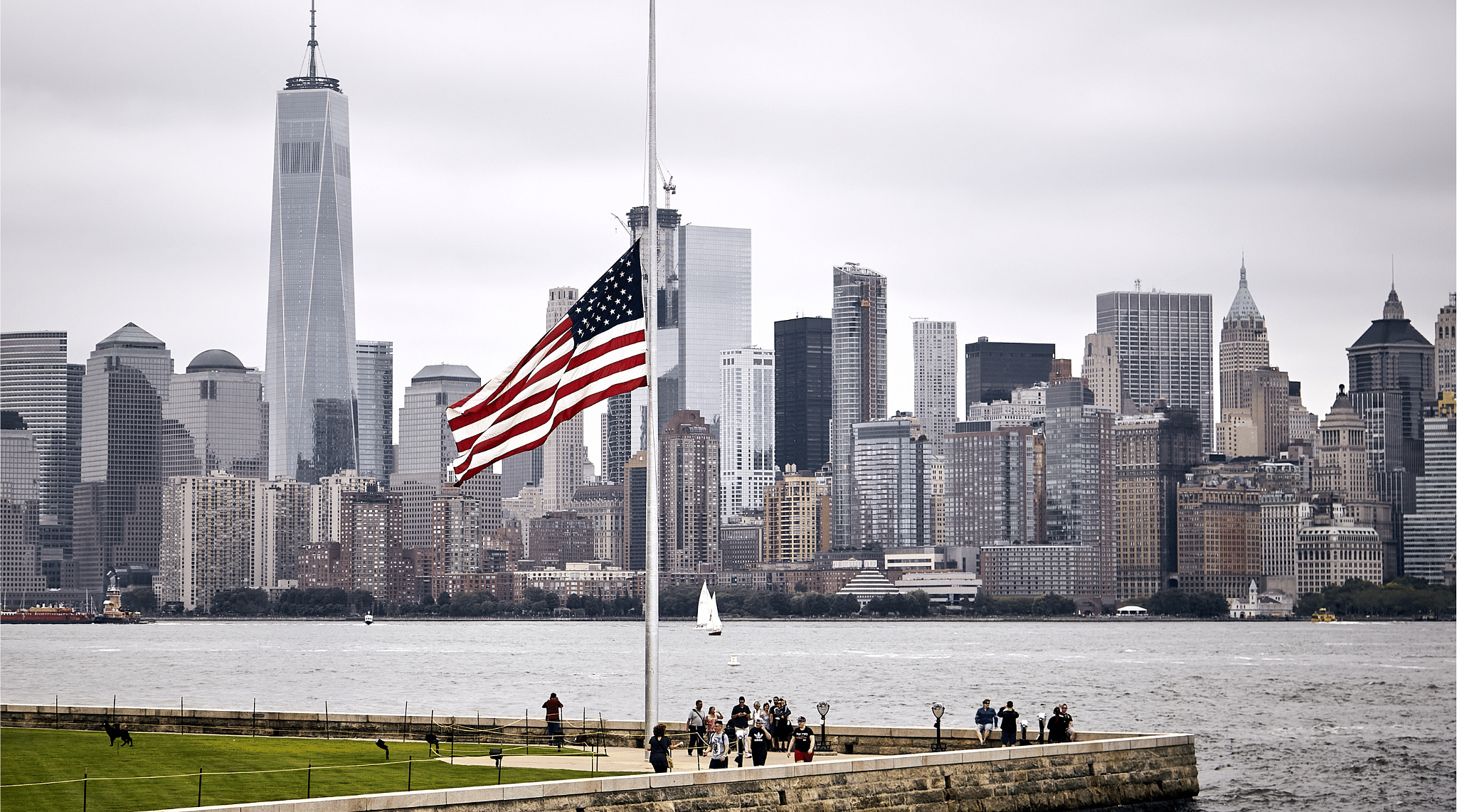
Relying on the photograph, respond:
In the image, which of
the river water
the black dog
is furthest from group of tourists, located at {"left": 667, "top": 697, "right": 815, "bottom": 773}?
the black dog

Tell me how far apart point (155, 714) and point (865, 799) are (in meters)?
25.2

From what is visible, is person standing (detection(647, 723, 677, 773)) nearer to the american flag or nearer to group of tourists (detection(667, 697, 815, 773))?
group of tourists (detection(667, 697, 815, 773))

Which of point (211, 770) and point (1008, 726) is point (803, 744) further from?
point (211, 770)

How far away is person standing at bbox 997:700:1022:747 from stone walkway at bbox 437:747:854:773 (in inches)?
148

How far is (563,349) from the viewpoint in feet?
125

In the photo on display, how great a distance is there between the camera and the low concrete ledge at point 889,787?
35031 millimetres

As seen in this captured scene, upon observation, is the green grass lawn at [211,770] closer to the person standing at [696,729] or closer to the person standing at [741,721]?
the person standing at [696,729]

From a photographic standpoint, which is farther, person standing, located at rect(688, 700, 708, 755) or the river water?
the river water

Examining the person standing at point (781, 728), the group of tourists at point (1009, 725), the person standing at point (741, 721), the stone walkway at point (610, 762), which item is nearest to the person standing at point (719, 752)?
the stone walkway at point (610, 762)

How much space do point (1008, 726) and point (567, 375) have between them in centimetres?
1459

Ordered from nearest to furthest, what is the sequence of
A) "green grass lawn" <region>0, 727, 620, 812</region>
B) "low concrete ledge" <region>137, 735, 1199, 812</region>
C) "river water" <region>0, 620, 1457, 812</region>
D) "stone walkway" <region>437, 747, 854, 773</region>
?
"low concrete ledge" <region>137, 735, 1199, 812</region>, "green grass lawn" <region>0, 727, 620, 812</region>, "stone walkway" <region>437, 747, 854, 773</region>, "river water" <region>0, 620, 1457, 812</region>

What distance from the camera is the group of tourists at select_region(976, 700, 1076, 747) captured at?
45312 mm

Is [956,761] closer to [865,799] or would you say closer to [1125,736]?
[865,799]

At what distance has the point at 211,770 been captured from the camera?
133 ft
